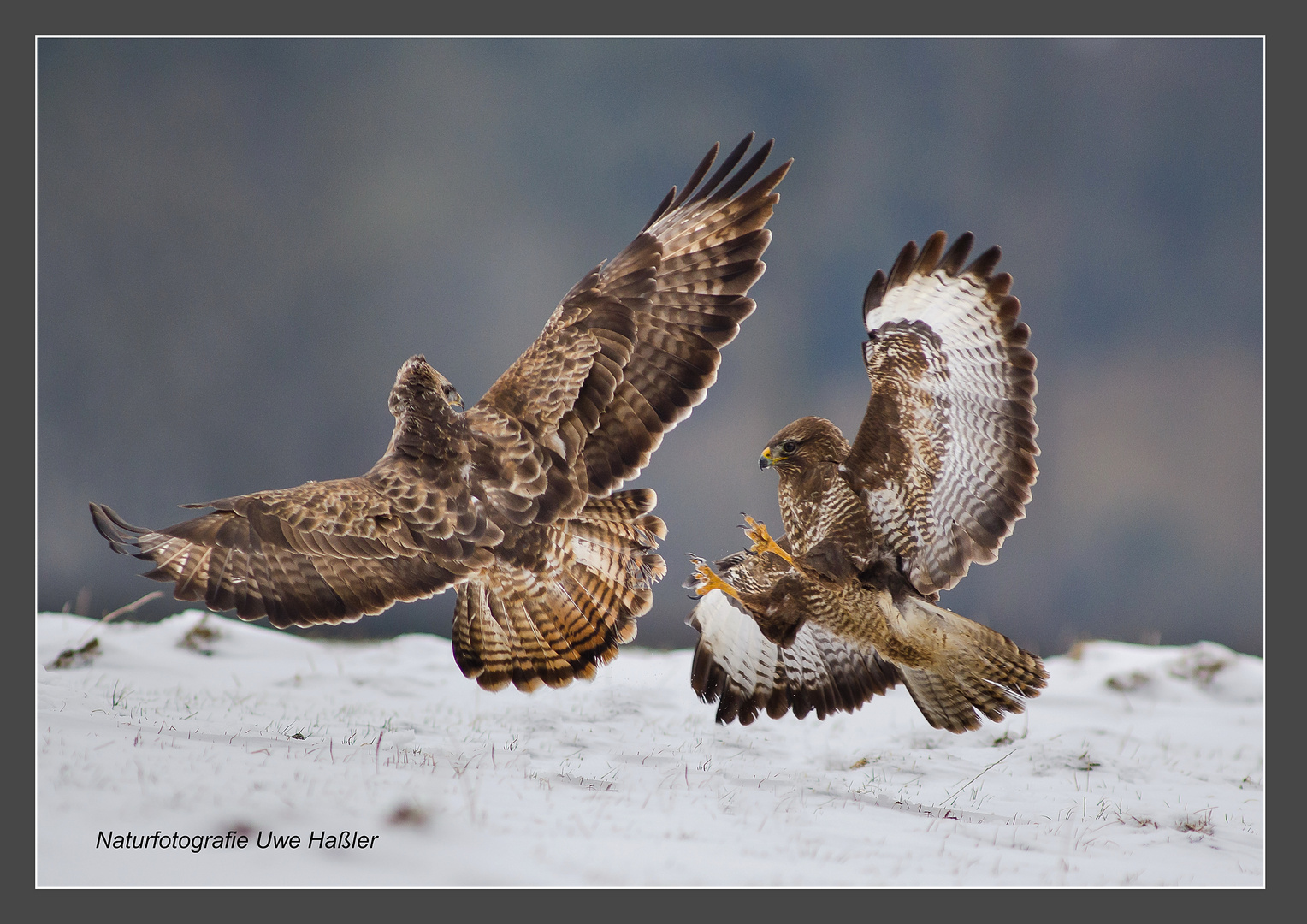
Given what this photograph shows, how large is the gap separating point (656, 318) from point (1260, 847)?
2759 millimetres

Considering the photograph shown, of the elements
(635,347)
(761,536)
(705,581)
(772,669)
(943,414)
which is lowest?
(772,669)

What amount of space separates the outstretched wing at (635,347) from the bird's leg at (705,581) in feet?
1.37

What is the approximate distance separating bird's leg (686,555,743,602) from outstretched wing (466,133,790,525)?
0.42 meters

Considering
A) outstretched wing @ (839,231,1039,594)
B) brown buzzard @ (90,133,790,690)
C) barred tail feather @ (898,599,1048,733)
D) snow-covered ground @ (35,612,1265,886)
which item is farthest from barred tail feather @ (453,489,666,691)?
barred tail feather @ (898,599,1048,733)

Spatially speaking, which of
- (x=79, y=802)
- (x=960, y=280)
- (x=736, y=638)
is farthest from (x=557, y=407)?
(x=79, y=802)

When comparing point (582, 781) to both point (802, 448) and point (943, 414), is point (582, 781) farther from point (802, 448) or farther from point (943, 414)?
point (943, 414)

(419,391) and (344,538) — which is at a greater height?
(419,391)

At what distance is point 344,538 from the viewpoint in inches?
109

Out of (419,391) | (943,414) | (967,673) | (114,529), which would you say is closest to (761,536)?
(943,414)

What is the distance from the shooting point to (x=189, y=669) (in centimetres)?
421

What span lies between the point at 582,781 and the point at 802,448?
1298mm

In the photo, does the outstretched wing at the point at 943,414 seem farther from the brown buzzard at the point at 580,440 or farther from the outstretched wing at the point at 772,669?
the brown buzzard at the point at 580,440

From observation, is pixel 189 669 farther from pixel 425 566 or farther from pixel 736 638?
pixel 736 638

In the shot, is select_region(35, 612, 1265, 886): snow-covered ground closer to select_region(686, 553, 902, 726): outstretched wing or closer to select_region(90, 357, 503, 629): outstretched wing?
select_region(686, 553, 902, 726): outstretched wing
